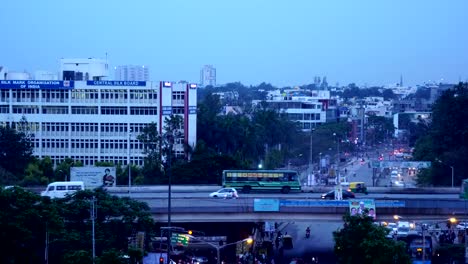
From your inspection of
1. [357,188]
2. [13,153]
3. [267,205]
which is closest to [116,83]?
[13,153]

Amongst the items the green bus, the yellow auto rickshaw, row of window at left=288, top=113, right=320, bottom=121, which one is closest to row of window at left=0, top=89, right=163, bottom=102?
the green bus

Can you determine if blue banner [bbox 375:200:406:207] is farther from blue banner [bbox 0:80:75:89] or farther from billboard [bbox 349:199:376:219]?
blue banner [bbox 0:80:75:89]

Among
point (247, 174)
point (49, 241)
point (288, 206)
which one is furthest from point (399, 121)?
point (49, 241)

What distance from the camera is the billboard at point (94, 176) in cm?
2684

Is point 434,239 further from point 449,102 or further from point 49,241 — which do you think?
point 449,102

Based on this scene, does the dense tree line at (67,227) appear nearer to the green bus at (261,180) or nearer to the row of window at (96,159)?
the green bus at (261,180)

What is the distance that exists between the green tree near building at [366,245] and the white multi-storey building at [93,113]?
19.2 m

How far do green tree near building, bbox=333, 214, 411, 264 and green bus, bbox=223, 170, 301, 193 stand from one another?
9950 millimetres

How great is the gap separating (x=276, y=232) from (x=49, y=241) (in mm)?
9765

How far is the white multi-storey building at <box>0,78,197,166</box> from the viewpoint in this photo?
3566 cm

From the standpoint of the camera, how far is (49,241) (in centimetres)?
1661

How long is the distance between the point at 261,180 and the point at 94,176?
491 cm

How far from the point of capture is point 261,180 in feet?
89.4

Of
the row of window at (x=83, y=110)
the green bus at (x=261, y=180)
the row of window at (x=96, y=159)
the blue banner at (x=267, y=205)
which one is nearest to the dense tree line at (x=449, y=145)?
the green bus at (x=261, y=180)
